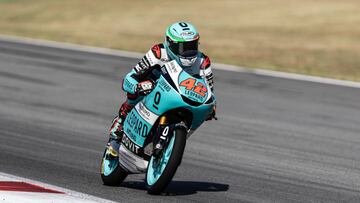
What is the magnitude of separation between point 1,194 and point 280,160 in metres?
4.51

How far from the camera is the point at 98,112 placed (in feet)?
49.2

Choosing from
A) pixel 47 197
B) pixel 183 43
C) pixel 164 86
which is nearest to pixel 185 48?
pixel 183 43

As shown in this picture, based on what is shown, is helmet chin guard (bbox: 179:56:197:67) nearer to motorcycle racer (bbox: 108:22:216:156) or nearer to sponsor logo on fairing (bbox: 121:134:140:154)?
motorcycle racer (bbox: 108:22:216:156)

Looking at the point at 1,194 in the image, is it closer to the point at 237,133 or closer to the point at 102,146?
the point at 102,146

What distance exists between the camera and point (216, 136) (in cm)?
1290

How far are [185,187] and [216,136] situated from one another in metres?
4.13

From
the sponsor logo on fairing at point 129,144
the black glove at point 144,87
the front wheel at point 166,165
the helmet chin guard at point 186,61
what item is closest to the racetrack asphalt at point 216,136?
the front wheel at point 166,165

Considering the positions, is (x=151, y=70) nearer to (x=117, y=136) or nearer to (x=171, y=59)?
(x=171, y=59)

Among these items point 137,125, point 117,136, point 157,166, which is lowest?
point 117,136

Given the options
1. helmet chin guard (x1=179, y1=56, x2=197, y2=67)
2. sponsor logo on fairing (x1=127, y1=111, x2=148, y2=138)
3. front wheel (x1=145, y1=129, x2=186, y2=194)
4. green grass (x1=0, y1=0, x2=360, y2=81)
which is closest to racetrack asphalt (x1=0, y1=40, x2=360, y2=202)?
front wheel (x1=145, y1=129, x2=186, y2=194)

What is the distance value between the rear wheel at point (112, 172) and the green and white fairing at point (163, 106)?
258mm

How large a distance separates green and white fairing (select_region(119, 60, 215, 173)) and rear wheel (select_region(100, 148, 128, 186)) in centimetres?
26

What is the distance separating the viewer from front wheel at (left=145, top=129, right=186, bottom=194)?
7497 millimetres

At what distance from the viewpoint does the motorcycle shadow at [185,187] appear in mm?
8380
